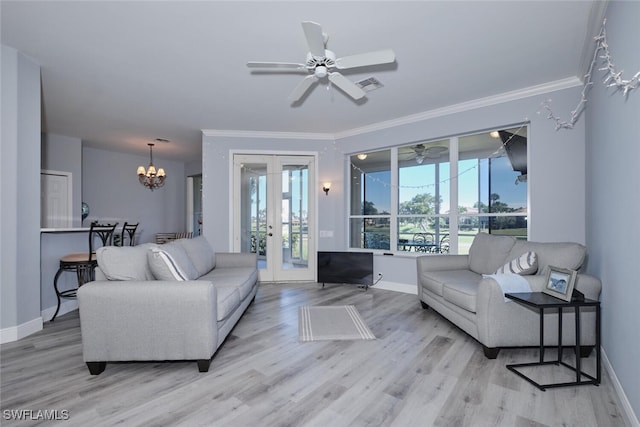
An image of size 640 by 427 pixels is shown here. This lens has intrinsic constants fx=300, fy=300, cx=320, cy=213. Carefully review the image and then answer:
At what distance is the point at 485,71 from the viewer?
3127 mm

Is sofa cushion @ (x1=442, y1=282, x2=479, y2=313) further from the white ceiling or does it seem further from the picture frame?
the white ceiling

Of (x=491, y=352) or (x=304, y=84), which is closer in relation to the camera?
(x=491, y=352)

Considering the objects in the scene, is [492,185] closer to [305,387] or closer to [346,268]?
[346,268]

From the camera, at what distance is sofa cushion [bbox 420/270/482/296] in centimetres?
307

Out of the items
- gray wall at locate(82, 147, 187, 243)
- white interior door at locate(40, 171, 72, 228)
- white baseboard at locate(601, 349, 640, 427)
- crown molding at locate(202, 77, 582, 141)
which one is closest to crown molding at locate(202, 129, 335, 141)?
crown molding at locate(202, 77, 582, 141)

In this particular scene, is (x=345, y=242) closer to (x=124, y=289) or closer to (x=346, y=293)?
(x=346, y=293)

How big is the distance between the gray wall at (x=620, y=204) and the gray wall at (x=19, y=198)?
4713mm

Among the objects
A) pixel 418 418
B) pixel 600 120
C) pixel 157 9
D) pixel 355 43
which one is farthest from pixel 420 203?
pixel 157 9

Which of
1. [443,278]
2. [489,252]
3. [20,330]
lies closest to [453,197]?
[489,252]

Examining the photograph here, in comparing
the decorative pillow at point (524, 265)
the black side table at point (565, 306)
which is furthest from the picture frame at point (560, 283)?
the decorative pillow at point (524, 265)

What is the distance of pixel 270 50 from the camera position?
9.02ft

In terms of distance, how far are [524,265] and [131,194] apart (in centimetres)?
804

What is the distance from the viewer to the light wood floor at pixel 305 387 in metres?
1.71

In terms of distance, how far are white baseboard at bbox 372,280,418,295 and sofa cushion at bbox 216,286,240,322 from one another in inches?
107
